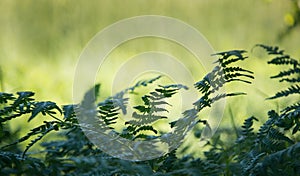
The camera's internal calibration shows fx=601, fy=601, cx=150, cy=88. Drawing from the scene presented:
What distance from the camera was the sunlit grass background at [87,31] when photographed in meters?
3.49

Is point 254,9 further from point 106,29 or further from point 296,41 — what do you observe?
point 106,29

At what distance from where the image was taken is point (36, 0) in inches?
170

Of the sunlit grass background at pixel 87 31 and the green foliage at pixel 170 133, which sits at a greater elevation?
the sunlit grass background at pixel 87 31

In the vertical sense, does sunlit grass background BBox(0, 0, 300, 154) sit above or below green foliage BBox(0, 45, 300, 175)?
above

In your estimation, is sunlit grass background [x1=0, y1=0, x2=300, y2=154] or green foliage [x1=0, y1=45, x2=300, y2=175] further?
sunlit grass background [x1=0, y1=0, x2=300, y2=154]

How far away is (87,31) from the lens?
4008 millimetres

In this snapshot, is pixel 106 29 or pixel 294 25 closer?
pixel 294 25

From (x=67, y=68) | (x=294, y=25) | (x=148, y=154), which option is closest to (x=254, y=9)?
(x=294, y=25)

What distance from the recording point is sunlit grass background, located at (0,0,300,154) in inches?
137

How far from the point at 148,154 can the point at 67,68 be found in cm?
211

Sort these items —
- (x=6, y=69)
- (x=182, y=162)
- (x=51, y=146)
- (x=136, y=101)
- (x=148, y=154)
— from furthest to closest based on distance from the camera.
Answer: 1. (x=6, y=69)
2. (x=136, y=101)
3. (x=51, y=146)
4. (x=182, y=162)
5. (x=148, y=154)

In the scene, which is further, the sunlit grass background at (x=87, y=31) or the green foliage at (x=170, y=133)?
the sunlit grass background at (x=87, y=31)

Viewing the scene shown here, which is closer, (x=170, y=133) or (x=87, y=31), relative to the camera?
(x=170, y=133)

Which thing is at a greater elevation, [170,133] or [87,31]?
[87,31]
